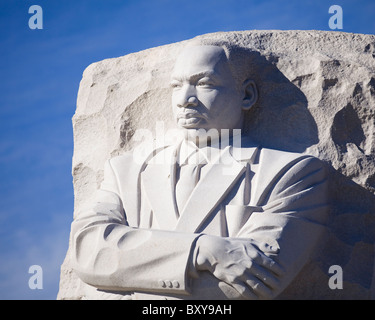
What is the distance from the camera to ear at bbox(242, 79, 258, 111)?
24.6 feet

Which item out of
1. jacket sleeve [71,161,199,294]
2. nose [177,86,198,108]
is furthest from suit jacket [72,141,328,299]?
nose [177,86,198,108]

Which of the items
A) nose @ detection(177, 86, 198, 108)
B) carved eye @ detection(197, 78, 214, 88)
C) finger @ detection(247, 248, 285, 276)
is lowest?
finger @ detection(247, 248, 285, 276)

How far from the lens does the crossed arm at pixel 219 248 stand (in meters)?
6.41

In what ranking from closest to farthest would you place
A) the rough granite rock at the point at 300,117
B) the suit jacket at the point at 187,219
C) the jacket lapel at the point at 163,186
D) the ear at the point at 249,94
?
the suit jacket at the point at 187,219, the jacket lapel at the point at 163,186, the rough granite rock at the point at 300,117, the ear at the point at 249,94

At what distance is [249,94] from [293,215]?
1239 mm

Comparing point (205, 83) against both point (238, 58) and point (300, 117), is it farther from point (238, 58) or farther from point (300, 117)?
point (300, 117)

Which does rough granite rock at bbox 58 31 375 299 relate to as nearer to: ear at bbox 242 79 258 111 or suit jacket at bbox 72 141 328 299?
ear at bbox 242 79 258 111

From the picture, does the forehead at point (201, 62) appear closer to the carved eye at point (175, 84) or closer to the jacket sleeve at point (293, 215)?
the carved eye at point (175, 84)

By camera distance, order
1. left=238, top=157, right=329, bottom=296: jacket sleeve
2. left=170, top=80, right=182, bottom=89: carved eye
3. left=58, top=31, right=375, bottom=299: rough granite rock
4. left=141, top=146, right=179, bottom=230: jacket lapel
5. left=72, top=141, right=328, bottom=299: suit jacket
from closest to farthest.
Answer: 1. left=72, top=141, right=328, bottom=299: suit jacket
2. left=238, top=157, right=329, bottom=296: jacket sleeve
3. left=141, top=146, right=179, bottom=230: jacket lapel
4. left=58, top=31, right=375, bottom=299: rough granite rock
5. left=170, top=80, right=182, bottom=89: carved eye

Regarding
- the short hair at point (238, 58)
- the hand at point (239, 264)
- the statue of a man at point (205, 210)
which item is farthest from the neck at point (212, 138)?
the hand at point (239, 264)

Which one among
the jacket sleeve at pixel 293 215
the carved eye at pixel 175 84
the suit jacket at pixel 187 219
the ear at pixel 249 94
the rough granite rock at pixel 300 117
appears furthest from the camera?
the ear at pixel 249 94

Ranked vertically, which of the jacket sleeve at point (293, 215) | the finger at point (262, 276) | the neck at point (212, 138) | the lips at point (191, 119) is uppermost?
the lips at point (191, 119)

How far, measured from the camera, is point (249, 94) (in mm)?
7566
